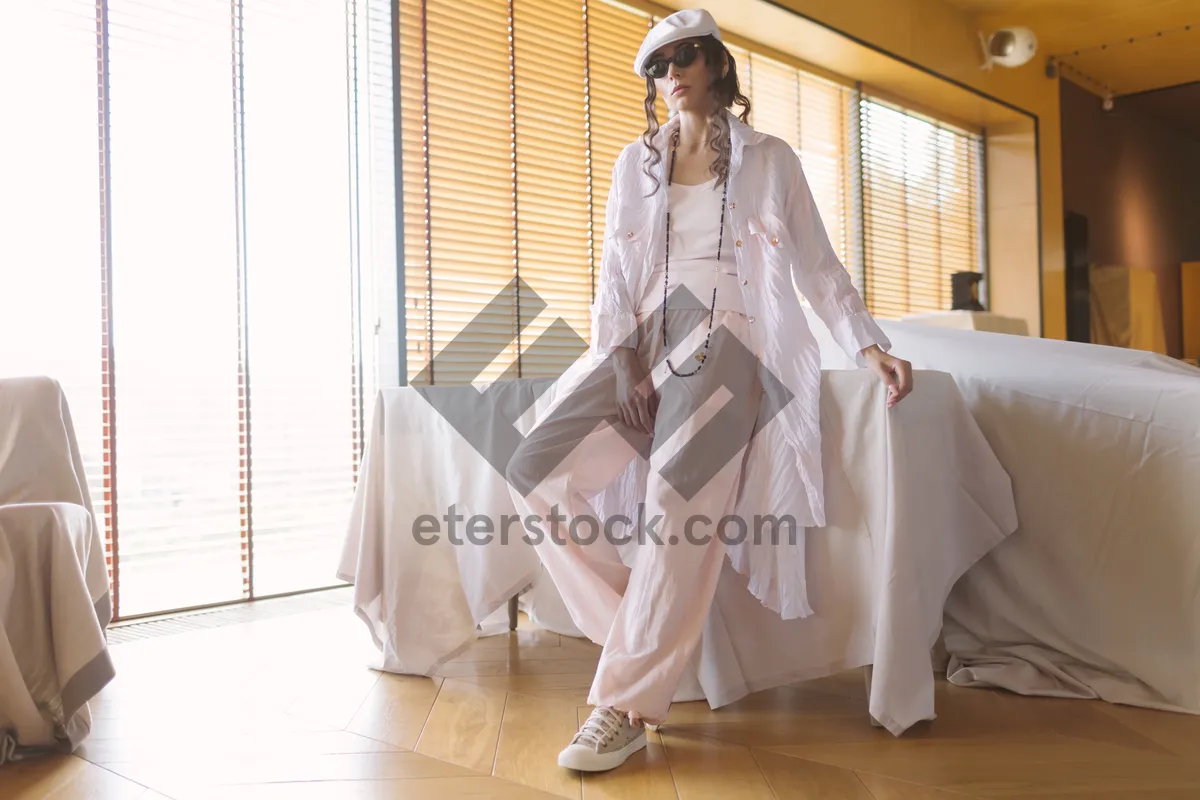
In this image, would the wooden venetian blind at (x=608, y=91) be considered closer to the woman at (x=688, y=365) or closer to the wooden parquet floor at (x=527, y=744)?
the woman at (x=688, y=365)

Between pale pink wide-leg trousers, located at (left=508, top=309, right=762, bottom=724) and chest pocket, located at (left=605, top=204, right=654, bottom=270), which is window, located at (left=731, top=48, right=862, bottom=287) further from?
pale pink wide-leg trousers, located at (left=508, top=309, right=762, bottom=724)

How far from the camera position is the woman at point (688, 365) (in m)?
1.64

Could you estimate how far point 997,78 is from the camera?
5.54 m

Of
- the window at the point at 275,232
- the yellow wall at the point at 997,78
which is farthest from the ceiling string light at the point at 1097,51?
the window at the point at 275,232

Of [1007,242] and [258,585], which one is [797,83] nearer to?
[1007,242]

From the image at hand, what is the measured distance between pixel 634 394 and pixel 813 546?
0.44 metres

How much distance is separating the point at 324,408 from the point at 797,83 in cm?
300

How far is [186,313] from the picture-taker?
9.18 feet

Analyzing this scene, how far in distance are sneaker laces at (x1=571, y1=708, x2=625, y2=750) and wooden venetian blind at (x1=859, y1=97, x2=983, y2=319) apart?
4041 mm

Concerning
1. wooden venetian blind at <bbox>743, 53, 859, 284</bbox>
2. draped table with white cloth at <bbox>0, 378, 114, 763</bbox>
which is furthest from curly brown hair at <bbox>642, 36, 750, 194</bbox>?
wooden venetian blind at <bbox>743, 53, 859, 284</bbox>

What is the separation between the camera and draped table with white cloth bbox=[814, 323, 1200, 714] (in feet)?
5.97

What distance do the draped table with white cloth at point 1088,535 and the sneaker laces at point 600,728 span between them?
33.4 inches

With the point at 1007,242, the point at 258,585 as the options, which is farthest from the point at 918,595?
the point at 1007,242
